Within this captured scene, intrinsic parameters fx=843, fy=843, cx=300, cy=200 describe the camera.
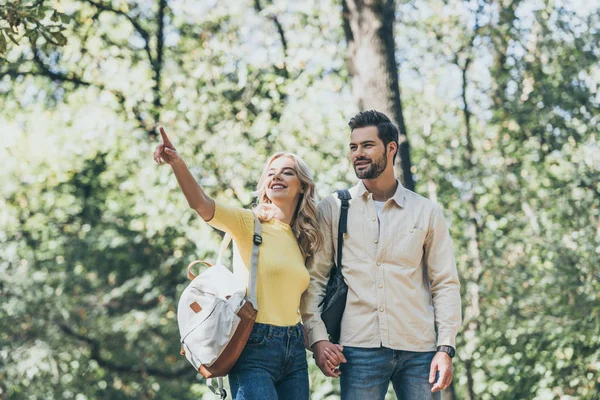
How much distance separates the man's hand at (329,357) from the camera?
3.70 meters

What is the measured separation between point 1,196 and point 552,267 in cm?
964

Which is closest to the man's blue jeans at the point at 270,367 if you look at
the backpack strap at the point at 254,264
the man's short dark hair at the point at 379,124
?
the backpack strap at the point at 254,264

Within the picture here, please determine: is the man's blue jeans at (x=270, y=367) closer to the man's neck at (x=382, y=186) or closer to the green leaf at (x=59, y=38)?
the man's neck at (x=382, y=186)

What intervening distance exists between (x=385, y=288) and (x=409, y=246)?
0.23 m

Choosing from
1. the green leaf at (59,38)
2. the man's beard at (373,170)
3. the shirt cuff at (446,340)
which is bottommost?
the shirt cuff at (446,340)

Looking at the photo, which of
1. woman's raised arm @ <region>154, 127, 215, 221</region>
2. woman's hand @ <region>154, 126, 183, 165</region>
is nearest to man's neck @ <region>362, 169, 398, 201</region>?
woman's raised arm @ <region>154, 127, 215, 221</region>

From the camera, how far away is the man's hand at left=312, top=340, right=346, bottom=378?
12.1ft

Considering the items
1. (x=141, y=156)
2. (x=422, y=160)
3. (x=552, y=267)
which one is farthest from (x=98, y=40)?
(x=552, y=267)

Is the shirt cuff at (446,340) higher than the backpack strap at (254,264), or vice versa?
the backpack strap at (254,264)

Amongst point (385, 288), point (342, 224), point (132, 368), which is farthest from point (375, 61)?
point (132, 368)

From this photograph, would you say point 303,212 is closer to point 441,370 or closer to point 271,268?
point 271,268

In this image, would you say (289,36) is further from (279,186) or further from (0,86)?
(279,186)

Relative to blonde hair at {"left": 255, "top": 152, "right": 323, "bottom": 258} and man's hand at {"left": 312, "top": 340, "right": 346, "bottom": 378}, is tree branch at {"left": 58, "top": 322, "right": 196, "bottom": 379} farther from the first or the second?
man's hand at {"left": 312, "top": 340, "right": 346, "bottom": 378}

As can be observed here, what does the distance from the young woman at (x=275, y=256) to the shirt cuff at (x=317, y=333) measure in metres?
0.08
